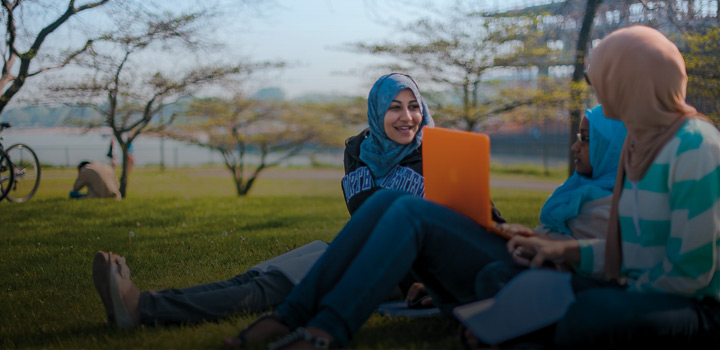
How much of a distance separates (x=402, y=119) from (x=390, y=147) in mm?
157

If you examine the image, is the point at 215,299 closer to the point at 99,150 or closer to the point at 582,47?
the point at 582,47

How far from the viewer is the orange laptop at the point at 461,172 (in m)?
2.03

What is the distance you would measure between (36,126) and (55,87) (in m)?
1.18

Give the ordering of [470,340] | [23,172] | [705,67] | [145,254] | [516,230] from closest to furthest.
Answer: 1. [470,340]
2. [516,230]
3. [145,254]
4. [705,67]
5. [23,172]

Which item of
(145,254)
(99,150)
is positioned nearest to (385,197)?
(145,254)

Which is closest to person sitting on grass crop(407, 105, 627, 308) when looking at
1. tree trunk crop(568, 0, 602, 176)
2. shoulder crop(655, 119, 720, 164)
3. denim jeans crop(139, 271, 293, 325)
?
shoulder crop(655, 119, 720, 164)

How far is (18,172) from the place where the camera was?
7.63 m

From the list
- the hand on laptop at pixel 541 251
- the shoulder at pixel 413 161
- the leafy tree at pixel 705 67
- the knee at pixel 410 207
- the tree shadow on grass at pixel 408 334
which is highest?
the leafy tree at pixel 705 67

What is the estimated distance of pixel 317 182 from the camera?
21094 mm

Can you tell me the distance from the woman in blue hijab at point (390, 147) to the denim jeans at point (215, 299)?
0.62m

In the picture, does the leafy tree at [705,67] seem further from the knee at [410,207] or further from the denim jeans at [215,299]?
the denim jeans at [215,299]

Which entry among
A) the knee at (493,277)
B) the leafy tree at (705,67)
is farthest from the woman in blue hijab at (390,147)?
the leafy tree at (705,67)

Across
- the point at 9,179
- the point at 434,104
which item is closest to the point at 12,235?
the point at 9,179

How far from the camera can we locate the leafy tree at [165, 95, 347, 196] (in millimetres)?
13180
